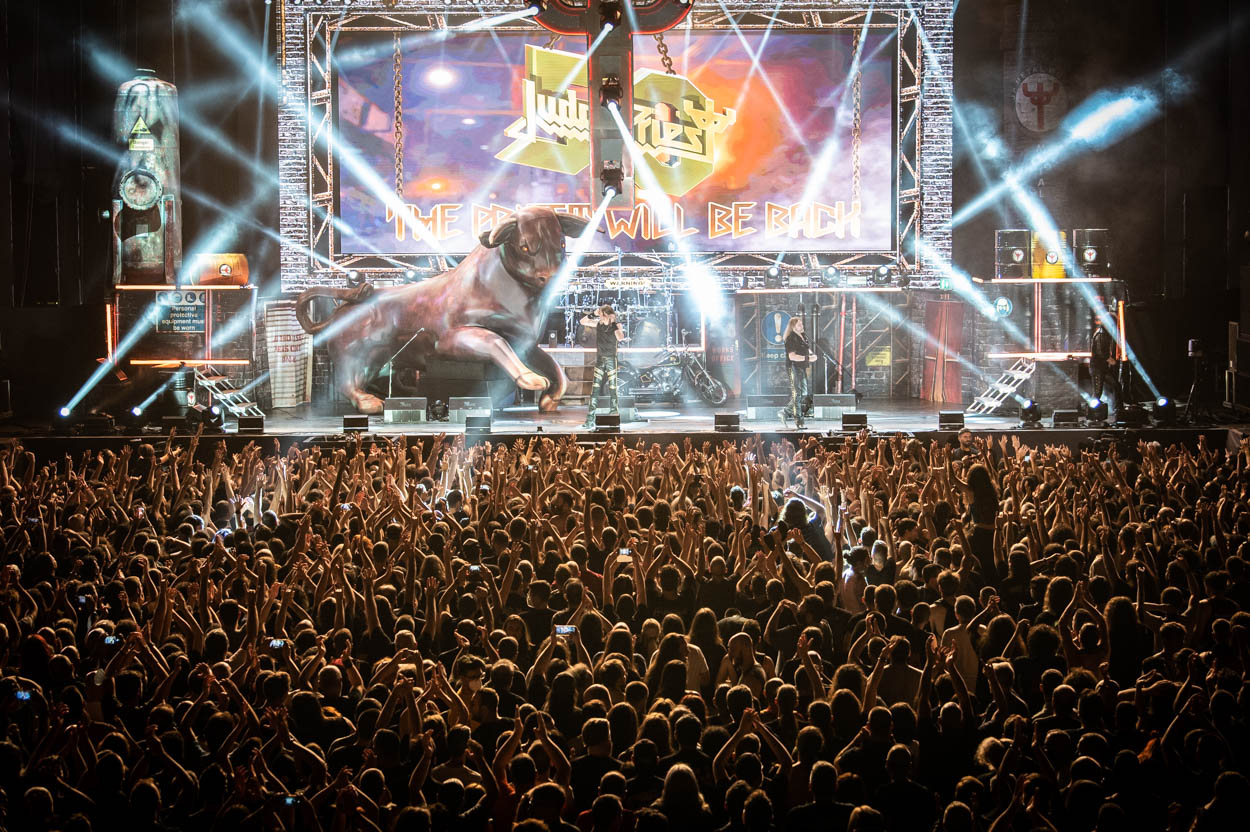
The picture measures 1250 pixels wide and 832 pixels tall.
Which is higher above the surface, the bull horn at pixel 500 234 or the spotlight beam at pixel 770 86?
the spotlight beam at pixel 770 86

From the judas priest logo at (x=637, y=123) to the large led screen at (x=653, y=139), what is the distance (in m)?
0.02

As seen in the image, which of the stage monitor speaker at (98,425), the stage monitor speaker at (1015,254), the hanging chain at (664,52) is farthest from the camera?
the hanging chain at (664,52)

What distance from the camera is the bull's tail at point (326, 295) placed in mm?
14656

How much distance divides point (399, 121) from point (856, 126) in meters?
6.20

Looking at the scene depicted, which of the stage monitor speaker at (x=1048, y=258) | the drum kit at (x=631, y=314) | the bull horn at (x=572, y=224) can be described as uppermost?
the bull horn at (x=572, y=224)

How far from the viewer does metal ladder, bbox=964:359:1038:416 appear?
14.5m

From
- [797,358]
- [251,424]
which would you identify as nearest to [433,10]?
[251,424]

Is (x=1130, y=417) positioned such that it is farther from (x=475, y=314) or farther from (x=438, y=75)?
(x=438, y=75)

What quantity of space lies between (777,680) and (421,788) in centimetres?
127

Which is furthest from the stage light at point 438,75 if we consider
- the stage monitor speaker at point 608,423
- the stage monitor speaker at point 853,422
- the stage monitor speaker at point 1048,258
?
the stage monitor speaker at point 853,422

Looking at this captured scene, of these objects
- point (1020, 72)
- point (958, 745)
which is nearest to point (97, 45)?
point (1020, 72)

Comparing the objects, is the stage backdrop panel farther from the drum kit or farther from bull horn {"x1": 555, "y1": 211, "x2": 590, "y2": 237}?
bull horn {"x1": 555, "y1": 211, "x2": 590, "y2": 237}

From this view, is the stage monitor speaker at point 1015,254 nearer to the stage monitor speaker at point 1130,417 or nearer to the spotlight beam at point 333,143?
the stage monitor speaker at point 1130,417

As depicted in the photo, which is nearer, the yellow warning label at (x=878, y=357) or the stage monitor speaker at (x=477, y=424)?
the stage monitor speaker at (x=477, y=424)
